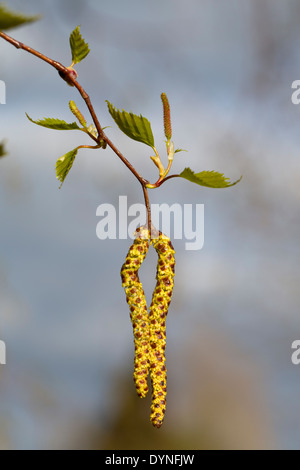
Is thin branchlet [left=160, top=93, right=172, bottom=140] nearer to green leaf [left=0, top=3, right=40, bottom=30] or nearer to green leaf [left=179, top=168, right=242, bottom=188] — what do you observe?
green leaf [left=179, top=168, right=242, bottom=188]

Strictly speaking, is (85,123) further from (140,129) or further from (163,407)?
(163,407)

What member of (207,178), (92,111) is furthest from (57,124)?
(207,178)

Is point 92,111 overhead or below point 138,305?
overhead

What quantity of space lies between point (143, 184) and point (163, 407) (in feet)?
1.48

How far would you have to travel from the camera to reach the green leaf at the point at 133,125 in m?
1.10

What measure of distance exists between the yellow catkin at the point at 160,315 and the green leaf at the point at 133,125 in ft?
0.68

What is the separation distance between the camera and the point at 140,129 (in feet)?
3.65

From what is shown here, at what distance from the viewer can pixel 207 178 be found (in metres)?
1.12

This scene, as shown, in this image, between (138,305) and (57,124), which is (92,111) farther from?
(138,305)

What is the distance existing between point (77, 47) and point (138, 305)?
1.77 feet

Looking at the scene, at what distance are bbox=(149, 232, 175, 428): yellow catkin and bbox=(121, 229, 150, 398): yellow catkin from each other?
1 centimetres

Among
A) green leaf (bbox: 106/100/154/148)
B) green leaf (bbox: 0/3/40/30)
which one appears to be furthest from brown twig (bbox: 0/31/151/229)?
green leaf (bbox: 0/3/40/30)

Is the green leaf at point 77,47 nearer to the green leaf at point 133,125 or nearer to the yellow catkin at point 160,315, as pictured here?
the green leaf at point 133,125

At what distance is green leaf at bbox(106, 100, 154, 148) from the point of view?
1098 mm
